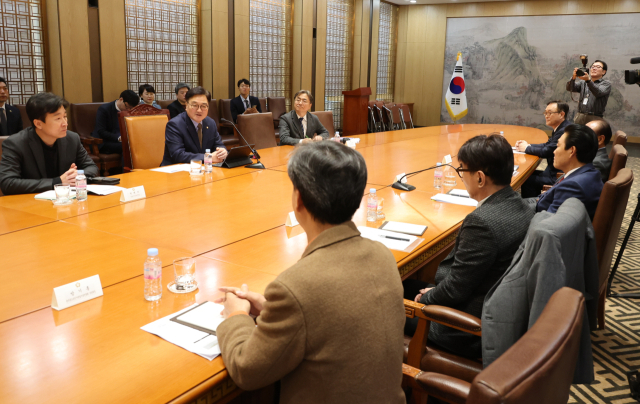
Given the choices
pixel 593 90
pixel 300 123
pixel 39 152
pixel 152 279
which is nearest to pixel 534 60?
pixel 593 90

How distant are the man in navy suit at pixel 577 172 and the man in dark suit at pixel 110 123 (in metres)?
4.77

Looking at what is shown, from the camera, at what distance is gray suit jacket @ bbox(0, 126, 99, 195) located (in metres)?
2.91

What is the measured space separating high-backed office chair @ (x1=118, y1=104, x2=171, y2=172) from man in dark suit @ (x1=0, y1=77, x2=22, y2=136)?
200 centimetres

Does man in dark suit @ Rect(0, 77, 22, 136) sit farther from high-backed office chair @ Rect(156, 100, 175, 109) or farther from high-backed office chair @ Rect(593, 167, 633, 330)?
high-backed office chair @ Rect(593, 167, 633, 330)

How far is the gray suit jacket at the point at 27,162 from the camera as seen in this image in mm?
2908

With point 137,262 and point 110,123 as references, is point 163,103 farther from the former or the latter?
point 137,262

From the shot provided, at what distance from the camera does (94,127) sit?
20.3ft

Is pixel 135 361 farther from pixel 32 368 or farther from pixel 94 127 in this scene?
pixel 94 127

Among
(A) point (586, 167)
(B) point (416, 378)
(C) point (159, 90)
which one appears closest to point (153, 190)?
(B) point (416, 378)

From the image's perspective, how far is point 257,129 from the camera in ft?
18.0

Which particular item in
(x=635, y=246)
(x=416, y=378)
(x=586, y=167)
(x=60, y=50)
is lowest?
(x=635, y=246)

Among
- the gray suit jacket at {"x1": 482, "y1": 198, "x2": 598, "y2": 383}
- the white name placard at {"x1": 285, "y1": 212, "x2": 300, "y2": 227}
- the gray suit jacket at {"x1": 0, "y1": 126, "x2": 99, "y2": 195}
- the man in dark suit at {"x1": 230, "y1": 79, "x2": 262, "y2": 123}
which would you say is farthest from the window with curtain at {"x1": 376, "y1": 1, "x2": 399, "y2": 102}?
the gray suit jacket at {"x1": 482, "y1": 198, "x2": 598, "y2": 383}

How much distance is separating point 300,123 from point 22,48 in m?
3.30

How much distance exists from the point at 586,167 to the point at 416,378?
213cm
